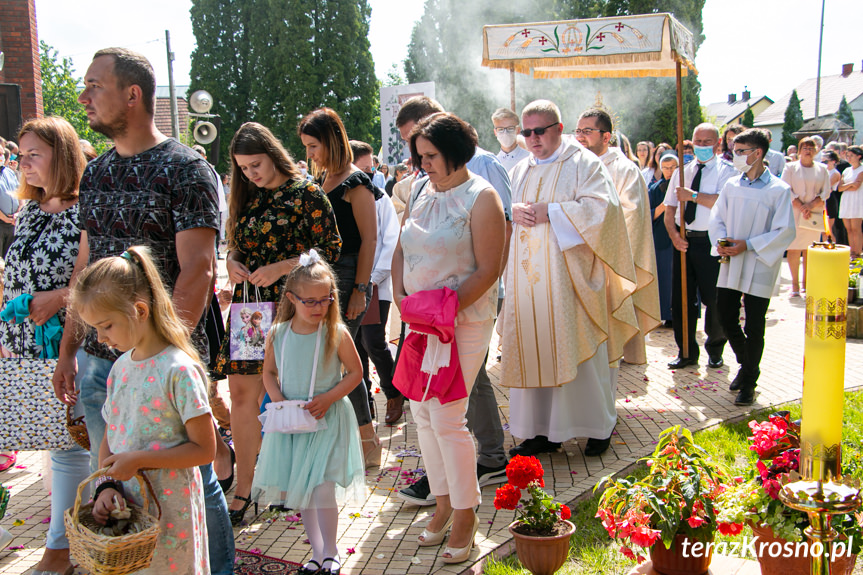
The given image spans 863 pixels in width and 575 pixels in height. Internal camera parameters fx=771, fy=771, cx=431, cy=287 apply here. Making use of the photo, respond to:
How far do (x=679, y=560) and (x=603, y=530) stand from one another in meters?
1.08

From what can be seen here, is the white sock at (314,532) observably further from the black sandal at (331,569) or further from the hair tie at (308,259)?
the hair tie at (308,259)

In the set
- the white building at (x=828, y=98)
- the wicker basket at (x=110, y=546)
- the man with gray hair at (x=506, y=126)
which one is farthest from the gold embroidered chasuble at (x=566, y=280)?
the white building at (x=828, y=98)

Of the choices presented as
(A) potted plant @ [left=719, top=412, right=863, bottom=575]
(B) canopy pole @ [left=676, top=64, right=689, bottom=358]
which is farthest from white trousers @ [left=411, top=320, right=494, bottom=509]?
(B) canopy pole @ [left=676, top=64, right=689, bottom=358]

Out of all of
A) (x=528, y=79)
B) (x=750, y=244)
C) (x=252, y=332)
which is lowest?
(x=252, y=332)

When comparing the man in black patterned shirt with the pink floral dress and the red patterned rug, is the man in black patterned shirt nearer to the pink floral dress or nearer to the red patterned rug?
the pink floral dress

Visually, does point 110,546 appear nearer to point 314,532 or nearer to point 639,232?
point 314,532

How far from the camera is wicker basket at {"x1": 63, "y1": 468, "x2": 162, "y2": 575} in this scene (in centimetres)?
233

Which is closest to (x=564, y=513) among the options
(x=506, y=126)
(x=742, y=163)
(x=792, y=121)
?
(x=742, y=163)

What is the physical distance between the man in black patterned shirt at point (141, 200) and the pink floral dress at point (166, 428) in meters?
0.37

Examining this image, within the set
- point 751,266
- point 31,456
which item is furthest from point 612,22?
point 31,456

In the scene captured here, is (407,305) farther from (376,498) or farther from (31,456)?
(31,456)

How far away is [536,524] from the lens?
10.2 feet

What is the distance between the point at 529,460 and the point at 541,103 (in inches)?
93.5

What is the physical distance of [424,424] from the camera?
12.0ft
